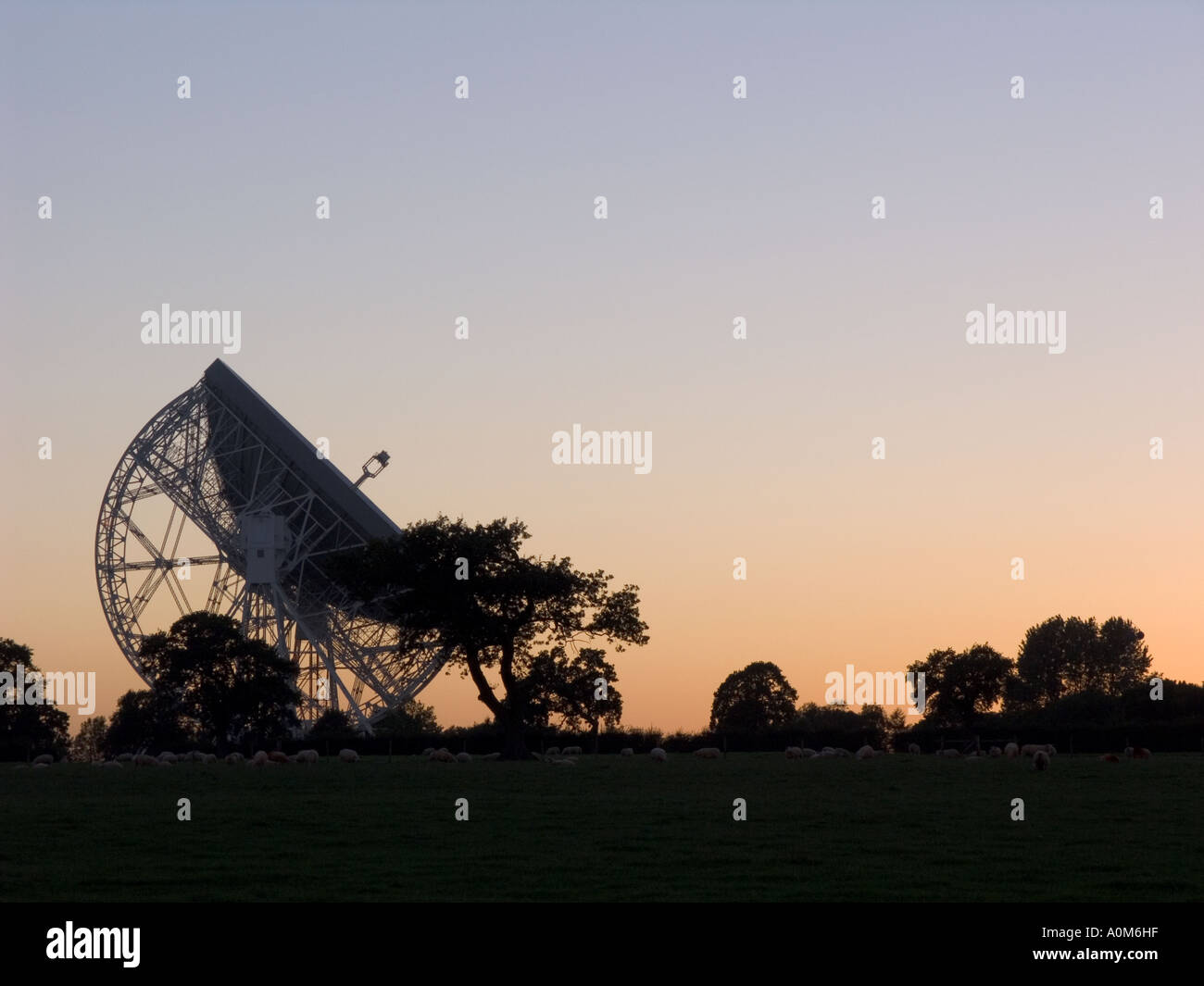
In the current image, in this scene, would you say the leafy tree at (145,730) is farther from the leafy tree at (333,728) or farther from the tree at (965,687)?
the tree at (965,687)

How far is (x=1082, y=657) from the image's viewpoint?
19138 cm

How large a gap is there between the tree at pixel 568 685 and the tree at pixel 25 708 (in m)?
46.6

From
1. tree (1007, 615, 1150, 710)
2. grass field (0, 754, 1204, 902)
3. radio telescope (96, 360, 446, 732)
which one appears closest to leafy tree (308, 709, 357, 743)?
radio telescope (96, 360, 446, 732)

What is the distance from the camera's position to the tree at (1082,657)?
190 metres

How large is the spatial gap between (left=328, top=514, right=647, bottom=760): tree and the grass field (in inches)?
1105

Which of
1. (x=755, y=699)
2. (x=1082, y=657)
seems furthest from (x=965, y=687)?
(x=1082, y=657)

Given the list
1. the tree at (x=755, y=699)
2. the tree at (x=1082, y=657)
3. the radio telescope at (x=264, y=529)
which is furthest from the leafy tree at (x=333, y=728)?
the tree at (x=1082, y=657)

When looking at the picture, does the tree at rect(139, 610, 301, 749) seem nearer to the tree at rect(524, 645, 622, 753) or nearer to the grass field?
the tree at rect(524, 645, 622, 753)

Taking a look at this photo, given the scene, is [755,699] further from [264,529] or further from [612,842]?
[612,842]

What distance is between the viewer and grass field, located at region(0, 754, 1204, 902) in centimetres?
1688

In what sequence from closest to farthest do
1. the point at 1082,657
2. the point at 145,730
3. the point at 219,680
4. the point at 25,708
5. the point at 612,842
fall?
the point at 612,842, the point at 219,680, the point at 145,730, the point at 25,708, the point at 1082,657

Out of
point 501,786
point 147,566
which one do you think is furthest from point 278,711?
point 501,786

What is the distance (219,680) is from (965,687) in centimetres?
5793

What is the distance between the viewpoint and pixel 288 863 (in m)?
19.2
